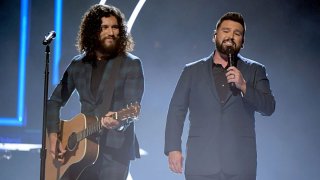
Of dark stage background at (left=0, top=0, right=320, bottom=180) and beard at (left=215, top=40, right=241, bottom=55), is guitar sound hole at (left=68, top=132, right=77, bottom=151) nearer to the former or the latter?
beard at (left=215, top=40, right=241, bottom=55)

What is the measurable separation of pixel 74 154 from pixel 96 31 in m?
1.00

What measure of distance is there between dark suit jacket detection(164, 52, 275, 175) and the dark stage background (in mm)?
1718

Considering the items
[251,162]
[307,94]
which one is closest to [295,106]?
[307,94]

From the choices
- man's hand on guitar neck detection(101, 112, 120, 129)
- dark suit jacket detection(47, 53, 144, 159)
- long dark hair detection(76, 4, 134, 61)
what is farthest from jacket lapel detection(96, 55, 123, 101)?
man's hand on guitar neck detection(101, 112, 120, 129)

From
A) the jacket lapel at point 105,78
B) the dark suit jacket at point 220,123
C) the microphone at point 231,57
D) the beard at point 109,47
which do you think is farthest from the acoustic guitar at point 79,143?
the microphone at point 231,57

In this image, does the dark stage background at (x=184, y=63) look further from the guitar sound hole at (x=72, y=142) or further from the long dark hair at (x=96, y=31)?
the guitar sound hole at (x=72, y=142)

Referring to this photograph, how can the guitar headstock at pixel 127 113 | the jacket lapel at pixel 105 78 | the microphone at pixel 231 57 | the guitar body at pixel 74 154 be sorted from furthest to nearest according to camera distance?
1. the jacket lapel at pixel 105 78
2. the guitar body at pixel 74 154
3. the guitar headstock at pixel 127 113
4. the microphone at pixel 231 57

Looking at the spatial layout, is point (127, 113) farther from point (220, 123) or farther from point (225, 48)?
point (225, 48)

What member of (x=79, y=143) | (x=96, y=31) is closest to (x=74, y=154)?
(x=79, y=143)

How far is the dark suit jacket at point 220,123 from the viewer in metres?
3.48

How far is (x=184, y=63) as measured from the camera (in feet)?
17.9

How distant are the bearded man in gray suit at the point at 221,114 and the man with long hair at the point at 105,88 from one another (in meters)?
0.31

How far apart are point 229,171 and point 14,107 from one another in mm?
3087

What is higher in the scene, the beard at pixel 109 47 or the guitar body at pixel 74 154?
the beard at pixel 109 47
